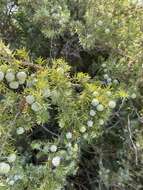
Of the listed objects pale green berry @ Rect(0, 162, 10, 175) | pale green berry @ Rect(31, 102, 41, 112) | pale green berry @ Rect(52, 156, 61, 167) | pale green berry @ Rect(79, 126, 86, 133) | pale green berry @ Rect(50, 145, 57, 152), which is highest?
pale green berry @ Rect(31, 102, 41, 112)

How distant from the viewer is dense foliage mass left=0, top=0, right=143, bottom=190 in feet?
4.14

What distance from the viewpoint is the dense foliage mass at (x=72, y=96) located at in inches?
49.7

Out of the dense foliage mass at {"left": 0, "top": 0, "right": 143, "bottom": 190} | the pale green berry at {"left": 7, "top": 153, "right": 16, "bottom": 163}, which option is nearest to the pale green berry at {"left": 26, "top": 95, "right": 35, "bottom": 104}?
the dense foliage mass at {"left": 0, "top": 0, "right": 143, "bottom": 190}

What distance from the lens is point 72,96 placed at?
4.54ft

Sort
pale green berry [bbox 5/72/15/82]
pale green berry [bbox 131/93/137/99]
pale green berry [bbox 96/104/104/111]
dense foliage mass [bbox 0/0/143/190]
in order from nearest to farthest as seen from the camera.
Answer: pale green berry [bbox 5/72/15/82] → dense foliage mass [bbox 0/0/143/190] → pale green berry [bbox 96/104/104/111] → pale green berry [bbox 131/93/137/99]

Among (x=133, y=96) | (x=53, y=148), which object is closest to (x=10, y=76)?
(x=53, y=148)

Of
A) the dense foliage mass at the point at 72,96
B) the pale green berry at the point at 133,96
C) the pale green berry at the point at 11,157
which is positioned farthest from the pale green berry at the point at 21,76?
the pale green berry at the point at 133,96

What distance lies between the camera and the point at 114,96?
1.47m

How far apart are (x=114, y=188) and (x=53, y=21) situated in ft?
2.53

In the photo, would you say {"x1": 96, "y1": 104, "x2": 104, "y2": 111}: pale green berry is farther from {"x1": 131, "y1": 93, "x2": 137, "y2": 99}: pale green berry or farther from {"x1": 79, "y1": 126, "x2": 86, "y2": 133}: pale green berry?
{"x1": 131, "y1": 93, "x2": 137, "y2": 99}: pale green berry

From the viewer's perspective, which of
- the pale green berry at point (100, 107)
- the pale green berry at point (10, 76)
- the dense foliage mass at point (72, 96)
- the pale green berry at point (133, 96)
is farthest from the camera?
the pale green berry at point (133, 96)

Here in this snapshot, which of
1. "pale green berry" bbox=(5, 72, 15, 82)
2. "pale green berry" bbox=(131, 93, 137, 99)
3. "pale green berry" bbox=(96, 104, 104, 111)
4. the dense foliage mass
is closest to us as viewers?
"pale green berry" bbox=(5, 72, 15, 82)

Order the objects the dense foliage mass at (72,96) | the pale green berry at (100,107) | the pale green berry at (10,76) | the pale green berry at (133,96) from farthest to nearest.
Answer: the pale green berry at (133,96)
the pale green berry at (100,107)
the dense foliage mass at (72,96)
the pale green berry at (10,76)

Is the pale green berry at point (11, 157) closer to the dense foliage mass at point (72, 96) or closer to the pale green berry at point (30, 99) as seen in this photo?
the dense foliage mass at point (72, 96)
